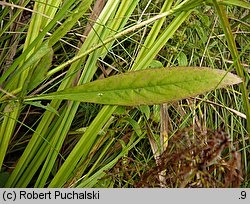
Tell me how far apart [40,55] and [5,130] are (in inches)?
5.4

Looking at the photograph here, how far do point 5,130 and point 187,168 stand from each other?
316mm

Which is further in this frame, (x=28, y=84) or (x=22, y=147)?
(x=22, y=147)

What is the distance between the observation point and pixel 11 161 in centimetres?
82

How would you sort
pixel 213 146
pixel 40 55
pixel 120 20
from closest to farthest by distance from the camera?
pixel 213 146 → pixel 40 55 → pixel 120 20

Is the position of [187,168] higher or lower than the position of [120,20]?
lower

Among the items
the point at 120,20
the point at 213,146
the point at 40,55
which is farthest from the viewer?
the point at 120,20

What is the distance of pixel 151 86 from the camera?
662mm

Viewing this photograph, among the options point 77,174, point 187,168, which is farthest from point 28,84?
point 187,168

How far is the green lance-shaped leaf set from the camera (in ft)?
2.09

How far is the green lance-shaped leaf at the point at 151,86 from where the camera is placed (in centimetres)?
64

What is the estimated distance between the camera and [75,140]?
32.1 inches
